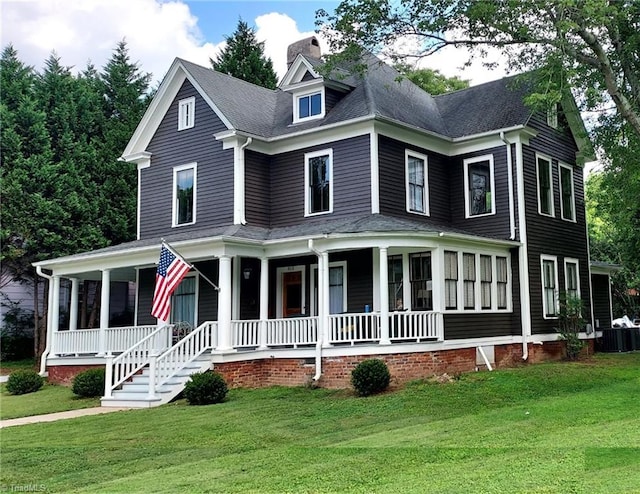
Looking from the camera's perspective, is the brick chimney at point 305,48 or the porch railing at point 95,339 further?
the brick chimney at point 305,48

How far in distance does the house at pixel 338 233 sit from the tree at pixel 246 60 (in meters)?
13.5

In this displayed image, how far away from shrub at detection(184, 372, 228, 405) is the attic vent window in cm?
859

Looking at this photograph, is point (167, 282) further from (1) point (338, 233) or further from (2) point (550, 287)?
(2) point (550, 287)

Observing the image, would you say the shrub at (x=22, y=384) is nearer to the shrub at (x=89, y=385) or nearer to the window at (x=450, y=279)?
the shrub at (x=89, y=385)

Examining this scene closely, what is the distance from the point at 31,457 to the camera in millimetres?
9484

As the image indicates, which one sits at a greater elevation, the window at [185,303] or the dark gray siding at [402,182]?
the dark gray siding at [402,182]

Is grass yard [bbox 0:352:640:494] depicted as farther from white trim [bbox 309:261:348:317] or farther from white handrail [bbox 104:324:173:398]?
white trim [bbox 309:261:348:317]

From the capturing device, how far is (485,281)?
18359mm

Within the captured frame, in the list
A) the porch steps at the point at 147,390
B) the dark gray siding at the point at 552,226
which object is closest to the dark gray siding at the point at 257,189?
the porch steps at the point at 147,390

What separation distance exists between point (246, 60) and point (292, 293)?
19.9m

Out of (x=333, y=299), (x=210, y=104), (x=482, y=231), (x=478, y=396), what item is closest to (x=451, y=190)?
(x=482, y=231)

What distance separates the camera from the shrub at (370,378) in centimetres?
1412

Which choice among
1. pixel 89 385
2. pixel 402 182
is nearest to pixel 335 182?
pixel 402 182

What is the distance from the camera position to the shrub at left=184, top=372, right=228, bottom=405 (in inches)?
551
